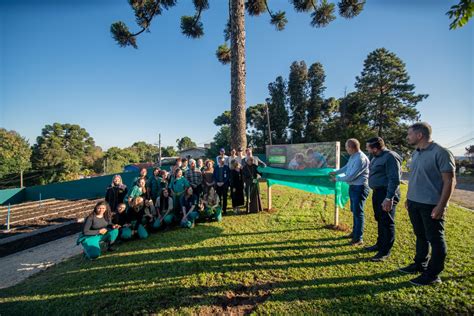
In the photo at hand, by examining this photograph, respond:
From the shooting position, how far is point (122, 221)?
4.70 m

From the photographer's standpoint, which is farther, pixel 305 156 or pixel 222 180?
pixel 305 156

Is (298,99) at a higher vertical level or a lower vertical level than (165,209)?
higher

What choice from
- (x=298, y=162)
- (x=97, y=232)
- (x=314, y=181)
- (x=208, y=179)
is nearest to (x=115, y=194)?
(x=97, y=232)

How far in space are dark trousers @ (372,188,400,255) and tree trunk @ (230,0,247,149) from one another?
16.9 feet

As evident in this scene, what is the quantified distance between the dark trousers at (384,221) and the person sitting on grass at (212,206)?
11.4 ft

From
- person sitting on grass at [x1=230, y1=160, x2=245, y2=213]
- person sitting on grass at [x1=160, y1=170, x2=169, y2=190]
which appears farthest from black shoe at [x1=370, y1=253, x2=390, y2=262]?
person sitting on grass at [x1=160, y1=170, x2=169, y2=190]

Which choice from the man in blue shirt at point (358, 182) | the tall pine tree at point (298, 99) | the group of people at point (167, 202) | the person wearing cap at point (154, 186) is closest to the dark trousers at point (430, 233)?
the man in blue shirt at point (358, 182)

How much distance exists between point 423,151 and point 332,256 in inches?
78.4

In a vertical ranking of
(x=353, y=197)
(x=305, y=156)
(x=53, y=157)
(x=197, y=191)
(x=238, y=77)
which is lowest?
(x=197, y=191)

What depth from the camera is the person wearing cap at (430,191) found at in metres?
2.21

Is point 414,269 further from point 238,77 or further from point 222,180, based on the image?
point 238,77

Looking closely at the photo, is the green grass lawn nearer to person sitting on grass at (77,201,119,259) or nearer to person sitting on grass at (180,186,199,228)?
person sitting on grass at (77,201,119,259)

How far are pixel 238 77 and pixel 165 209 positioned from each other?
18.1 feet

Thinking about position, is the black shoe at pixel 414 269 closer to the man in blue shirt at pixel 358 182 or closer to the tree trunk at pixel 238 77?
the man in blue shirt at pixel 358 182
